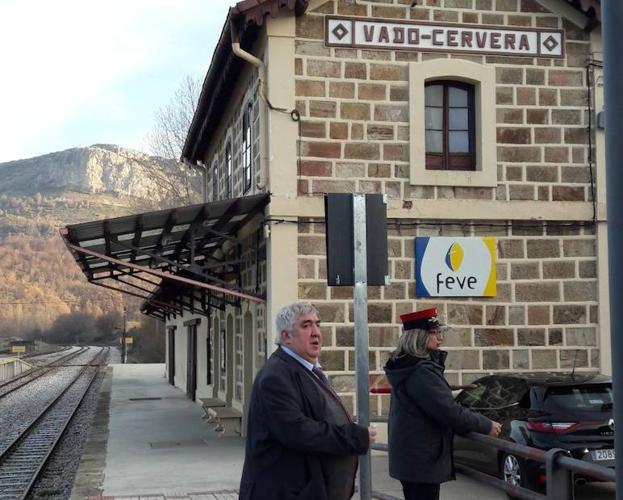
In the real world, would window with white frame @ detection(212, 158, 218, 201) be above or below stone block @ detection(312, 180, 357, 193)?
above

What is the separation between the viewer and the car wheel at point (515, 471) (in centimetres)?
832

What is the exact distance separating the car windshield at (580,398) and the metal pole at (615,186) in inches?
224

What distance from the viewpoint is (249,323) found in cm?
1553

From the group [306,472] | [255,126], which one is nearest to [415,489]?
[306,472]

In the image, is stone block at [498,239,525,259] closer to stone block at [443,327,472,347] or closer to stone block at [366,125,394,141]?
stone block at [443,327,472,347]

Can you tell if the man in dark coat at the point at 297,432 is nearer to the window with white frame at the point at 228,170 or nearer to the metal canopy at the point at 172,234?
the metal canopy at the point at 172,234

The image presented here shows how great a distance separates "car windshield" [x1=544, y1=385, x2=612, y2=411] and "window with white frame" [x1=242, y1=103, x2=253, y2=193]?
6.79 m

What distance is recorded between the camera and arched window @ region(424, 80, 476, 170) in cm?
1322

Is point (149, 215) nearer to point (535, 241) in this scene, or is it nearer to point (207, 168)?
point (535, 241)

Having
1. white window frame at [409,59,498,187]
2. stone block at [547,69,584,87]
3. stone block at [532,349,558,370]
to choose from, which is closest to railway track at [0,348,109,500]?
white window frame at [409,59,498,187]

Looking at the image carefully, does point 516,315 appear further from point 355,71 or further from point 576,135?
point 355,71

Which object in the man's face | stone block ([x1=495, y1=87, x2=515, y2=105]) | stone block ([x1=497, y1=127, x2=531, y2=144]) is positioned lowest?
the man's face

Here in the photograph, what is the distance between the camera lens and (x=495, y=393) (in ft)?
32.6

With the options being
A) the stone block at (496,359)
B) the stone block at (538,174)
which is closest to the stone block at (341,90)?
the stone block at (538,174)
